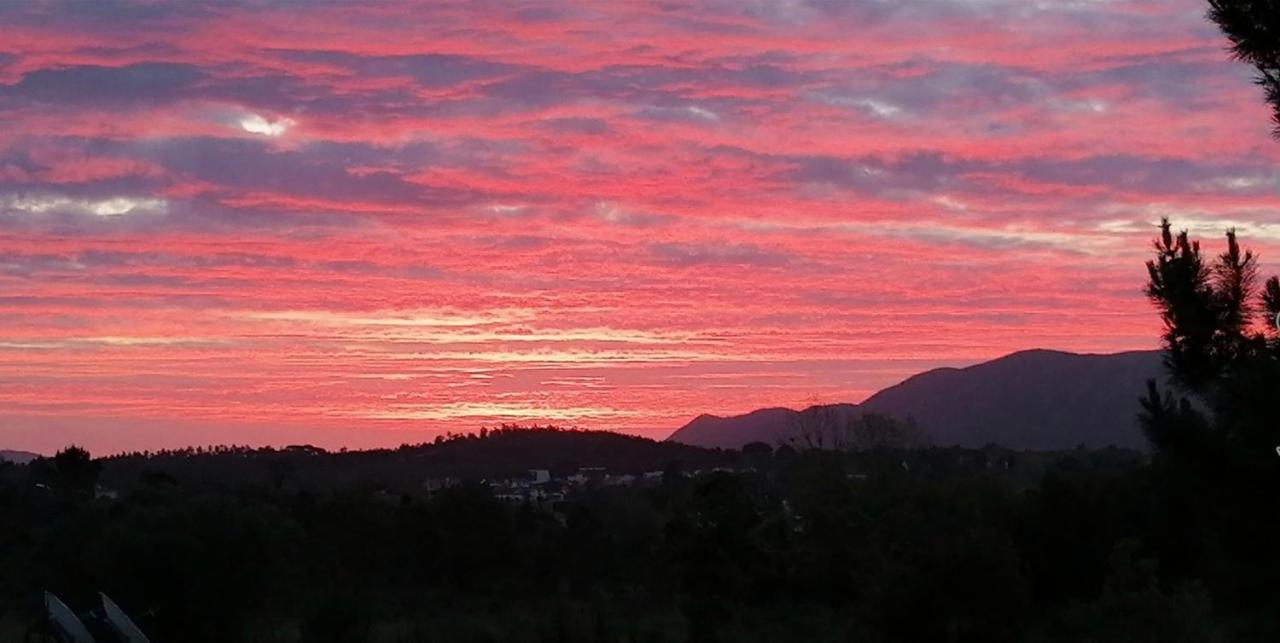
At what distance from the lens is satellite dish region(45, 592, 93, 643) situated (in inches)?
904

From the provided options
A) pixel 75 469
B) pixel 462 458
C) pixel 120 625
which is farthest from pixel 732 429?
pixel 120 625

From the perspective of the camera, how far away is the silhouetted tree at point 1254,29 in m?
13.0

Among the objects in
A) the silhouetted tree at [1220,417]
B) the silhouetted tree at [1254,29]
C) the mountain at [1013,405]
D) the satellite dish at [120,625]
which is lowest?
the satellite dish at [120,625]

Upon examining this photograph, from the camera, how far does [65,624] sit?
77.1 feet

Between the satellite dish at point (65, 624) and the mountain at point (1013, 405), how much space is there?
11576cm

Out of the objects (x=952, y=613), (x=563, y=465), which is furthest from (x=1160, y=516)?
(x=563, y=465)

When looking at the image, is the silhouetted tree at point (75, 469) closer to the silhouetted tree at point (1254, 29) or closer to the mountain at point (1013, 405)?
the silhouetted tree at point (1254, 29)

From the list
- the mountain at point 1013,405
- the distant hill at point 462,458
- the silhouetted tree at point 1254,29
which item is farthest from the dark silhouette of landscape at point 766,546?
the mountain at point 1013,405

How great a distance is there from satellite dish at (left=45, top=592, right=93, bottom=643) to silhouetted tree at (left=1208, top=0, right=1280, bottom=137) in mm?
17379

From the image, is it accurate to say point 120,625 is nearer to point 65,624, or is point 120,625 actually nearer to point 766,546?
point 65,624

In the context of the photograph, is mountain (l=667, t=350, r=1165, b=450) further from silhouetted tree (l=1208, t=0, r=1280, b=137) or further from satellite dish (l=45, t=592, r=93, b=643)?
silhouetted tree (l=1208, t=0, r=1280, b=137)

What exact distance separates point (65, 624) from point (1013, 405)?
5796 inches

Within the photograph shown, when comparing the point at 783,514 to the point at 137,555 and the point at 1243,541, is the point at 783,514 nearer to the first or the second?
the point at 137,555

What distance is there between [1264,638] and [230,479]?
255ft
